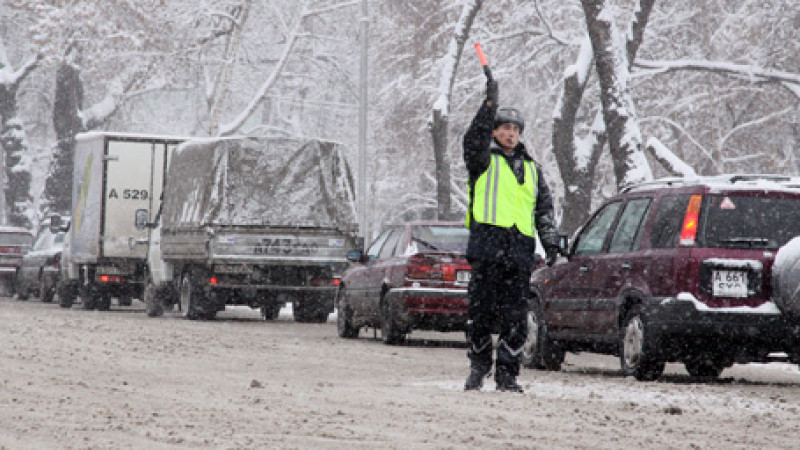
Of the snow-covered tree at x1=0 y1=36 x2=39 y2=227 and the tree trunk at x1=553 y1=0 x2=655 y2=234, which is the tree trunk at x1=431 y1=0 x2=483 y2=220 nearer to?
the tree trunk at x1=553 y1=0 x2=655 y2=234

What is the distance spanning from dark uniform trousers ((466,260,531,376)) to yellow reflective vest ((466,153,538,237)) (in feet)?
1.00

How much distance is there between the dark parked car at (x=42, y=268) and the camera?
33.5 m

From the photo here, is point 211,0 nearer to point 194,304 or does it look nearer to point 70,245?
point 70,245

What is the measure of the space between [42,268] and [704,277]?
2398 cm

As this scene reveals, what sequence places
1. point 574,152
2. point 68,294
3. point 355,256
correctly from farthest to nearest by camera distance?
point 68,294 < point 574,152 < point 355,256

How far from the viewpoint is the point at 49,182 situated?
154 feet

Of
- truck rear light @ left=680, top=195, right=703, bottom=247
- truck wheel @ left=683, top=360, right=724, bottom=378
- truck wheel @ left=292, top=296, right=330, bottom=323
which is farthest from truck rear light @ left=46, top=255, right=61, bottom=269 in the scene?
truck rear light @ left=680, top=195, right=703, bottom=247

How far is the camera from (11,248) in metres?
39.0

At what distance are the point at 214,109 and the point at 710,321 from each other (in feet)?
108

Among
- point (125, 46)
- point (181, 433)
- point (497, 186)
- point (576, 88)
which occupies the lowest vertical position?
point (181, 433)

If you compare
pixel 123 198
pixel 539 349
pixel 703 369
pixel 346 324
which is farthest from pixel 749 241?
pixel 123 198

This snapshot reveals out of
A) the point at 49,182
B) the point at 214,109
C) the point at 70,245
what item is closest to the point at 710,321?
the point at 70,245

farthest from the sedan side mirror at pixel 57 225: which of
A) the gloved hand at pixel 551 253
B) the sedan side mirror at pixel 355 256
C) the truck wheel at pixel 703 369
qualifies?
the gloved hand at pixel 551 253

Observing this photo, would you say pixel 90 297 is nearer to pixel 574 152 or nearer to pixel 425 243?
pixel 574 152
